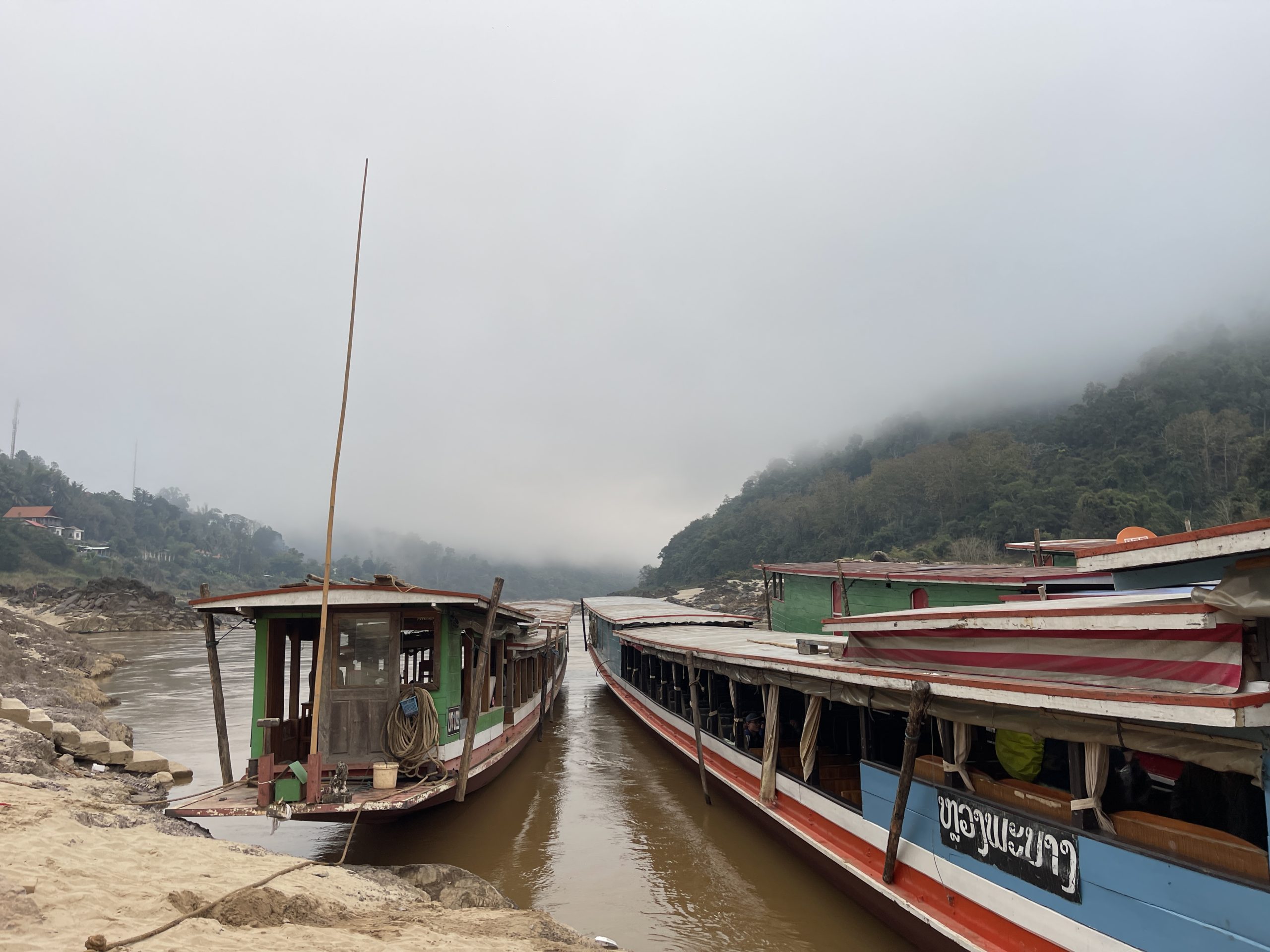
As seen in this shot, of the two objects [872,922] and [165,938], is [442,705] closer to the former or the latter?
[165,938]

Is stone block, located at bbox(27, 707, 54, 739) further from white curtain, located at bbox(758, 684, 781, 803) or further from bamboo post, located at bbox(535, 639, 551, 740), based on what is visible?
white curtain, located at bbox(758, 684, 781, 803)

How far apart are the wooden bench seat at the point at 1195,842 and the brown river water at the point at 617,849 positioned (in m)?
3.09

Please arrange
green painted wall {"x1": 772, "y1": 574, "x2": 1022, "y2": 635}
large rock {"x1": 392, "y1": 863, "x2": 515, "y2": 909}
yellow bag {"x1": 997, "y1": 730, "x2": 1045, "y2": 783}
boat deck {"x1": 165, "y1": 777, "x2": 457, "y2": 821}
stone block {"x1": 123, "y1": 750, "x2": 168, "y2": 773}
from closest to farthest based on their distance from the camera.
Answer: yellow bag {"x1": 997, "y1": 730, "x2": 1045, "y2": 783}, large rock {"x1": 392, "y1": 863, "x2": 515, "y2": 909}, boat deck {"x1": 165, "y1": 777, "x2": 457, "y2": 821}, stone block {"x1": 123, "y1": 750, "x2": 168, "y2": 773}, green painted wall {"x1": 772, "y1": 574, "x2": 1022, "y2": 635}

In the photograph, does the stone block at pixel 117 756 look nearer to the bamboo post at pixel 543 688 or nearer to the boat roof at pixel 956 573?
the bamboo post at pixel 543 688

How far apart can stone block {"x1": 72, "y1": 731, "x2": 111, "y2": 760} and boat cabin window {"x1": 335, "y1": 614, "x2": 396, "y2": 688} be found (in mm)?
6757

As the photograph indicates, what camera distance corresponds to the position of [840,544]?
258 ft

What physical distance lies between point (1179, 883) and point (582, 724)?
61.7 ft

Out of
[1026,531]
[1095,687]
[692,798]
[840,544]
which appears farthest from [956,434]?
[1095,687]

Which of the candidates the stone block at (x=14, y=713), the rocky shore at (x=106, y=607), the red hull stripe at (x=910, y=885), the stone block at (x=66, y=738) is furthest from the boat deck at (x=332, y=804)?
the rocky shore at (x=106, y=607)

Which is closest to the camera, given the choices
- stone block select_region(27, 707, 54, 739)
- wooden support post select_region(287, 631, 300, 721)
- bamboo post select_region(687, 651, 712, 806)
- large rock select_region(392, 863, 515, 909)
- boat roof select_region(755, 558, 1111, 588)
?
large rock select_region(392, 863, 515, 909)

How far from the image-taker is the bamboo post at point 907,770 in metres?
5.98

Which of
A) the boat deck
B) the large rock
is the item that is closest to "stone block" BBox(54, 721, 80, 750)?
the boat deck

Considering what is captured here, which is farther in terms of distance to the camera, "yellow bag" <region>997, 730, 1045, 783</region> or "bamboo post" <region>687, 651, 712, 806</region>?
"bamboo post" <region>687, 651, 712, 806</region>

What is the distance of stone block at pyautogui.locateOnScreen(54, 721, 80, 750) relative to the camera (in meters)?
12.5
